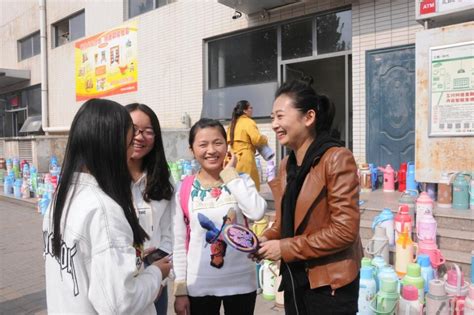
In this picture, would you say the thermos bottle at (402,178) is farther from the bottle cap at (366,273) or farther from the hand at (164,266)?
the hand at (164,266)

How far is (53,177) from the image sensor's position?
25.4 feet

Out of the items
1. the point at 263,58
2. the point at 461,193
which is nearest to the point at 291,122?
the point at 461,193

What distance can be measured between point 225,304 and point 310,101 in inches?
46.7

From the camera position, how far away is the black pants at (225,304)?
206cm

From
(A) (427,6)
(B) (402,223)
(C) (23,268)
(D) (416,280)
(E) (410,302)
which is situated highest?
(A) (427,6)

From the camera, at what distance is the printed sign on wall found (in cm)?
Answer: 1145

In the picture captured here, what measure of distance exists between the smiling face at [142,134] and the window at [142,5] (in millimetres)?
9128

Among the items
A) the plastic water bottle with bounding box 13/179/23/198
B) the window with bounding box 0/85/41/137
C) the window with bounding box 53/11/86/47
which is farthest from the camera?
the window with bounding box 0/85/41/137

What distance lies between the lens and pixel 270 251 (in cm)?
175

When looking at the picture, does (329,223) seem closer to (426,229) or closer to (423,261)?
(423,261)

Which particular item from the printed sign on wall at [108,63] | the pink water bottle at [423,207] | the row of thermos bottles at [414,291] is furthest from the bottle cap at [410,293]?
the printed sign on wall at [108,63]

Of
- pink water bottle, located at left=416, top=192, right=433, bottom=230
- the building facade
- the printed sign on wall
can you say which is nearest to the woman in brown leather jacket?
pink water bottle, located at left=416, top=192, right=433, bottom=230

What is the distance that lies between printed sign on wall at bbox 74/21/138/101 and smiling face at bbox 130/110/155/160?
31.9 feet

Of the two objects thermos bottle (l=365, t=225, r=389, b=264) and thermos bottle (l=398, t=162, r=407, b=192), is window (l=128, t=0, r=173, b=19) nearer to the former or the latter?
thermos bottle (l=398, t=162, r=407, b=192)
